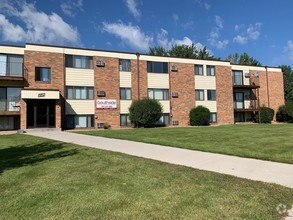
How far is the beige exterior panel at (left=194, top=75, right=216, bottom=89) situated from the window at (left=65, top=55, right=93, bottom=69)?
12206 mm

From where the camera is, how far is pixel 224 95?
104 feet

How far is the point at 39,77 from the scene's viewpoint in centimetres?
2348

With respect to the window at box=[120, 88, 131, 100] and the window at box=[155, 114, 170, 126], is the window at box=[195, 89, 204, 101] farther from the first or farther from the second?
the window at box=[120, 88, 131, 100]

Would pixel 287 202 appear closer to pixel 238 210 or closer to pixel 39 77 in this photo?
pixel 238 210

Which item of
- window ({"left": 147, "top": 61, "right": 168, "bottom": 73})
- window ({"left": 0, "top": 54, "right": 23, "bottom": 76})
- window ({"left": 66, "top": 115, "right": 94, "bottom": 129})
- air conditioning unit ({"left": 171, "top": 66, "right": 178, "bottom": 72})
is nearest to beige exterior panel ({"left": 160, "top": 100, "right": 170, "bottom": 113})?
window ({"left": 147, "top": 61, "right": 168, "bottom": 73})

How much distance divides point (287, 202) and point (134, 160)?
4.39m

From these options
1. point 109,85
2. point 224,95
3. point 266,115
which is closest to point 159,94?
point 109,85

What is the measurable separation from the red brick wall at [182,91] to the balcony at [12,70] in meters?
14.9

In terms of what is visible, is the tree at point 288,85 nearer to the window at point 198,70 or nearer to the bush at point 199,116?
the window at point 198,70

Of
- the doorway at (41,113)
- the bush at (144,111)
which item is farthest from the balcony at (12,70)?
the bush at (144,111)

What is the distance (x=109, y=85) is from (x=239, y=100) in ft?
58.0

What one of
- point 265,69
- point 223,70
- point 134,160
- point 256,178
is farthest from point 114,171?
point 265,69

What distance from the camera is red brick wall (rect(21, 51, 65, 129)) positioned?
2272 cm

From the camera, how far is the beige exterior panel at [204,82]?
99.8 feet
